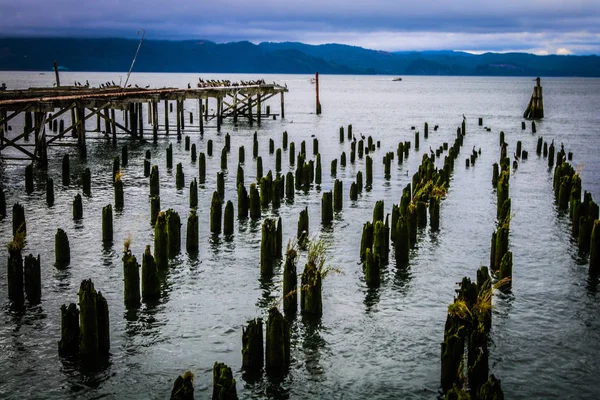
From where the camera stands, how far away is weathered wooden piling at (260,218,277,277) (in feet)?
Answer: 52.9

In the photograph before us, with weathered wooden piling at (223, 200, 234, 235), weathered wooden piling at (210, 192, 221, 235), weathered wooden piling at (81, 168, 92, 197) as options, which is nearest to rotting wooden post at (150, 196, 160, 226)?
weathered wooden piling at (210, 192, 221, 235)

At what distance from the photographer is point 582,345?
13.0m

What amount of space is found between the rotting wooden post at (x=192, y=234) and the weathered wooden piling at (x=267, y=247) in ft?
8.53

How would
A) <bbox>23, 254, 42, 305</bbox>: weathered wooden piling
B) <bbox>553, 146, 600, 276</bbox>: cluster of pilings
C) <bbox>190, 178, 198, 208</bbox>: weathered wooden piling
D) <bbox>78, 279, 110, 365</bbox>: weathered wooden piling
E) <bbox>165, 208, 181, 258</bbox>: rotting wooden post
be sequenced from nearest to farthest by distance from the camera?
<bbox>78, 279, 110, 365</bbox>: weathered wooden piling < <bbox>23, 254, 42, 305</bbox>: weathered wooden piling < <bbox>553, 146, 600, 276</bbox>: cluster of pilings < <bbox>165, 208, 181, 258</bbox>: rotting wooden post < <bbox>190, 178, 198, 208</bbox>: weathered wooden piling

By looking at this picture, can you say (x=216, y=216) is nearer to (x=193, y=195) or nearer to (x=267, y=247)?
(x=193, y=195)

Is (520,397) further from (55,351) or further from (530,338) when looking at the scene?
(55,351)

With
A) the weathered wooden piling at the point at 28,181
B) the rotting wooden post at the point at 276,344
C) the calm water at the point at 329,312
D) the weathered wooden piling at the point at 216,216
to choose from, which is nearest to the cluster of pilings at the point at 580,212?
the calm water at the point at 329,312

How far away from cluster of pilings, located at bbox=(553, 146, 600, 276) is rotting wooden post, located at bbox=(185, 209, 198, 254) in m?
10.2

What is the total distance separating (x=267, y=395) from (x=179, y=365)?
1902 millimetres

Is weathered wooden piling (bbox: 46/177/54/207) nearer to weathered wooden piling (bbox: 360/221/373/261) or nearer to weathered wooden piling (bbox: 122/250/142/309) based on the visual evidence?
weathered wooden piling (bbox: 122/250/142/309)

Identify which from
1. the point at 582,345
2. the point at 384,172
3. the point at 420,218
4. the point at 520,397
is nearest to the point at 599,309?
the point at 582,345

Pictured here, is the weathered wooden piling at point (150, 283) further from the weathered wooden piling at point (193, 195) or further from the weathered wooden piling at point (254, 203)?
the weathered wooden piling at point (193, 195)

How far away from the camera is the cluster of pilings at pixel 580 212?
55.4 feet

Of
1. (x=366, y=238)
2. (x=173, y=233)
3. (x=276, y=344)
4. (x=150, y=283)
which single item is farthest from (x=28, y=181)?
(x=276, y=344)
